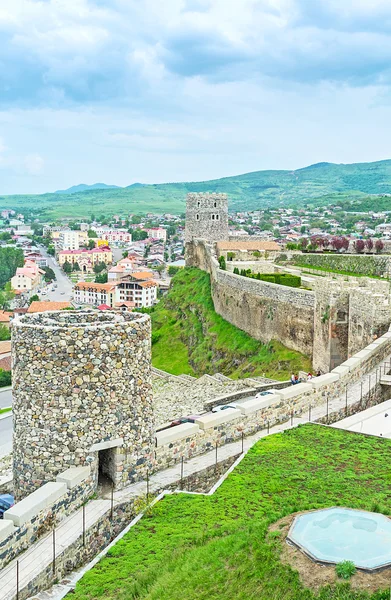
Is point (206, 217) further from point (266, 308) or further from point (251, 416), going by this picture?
→ point (251, 416)

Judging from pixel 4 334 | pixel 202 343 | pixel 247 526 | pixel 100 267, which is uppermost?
pixel 247 526

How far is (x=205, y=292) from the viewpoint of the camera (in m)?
47.6

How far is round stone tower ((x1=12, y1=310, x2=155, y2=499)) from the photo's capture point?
373 inches

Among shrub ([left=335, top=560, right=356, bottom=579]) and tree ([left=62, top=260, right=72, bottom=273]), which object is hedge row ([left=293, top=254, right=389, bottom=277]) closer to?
shrub ([left=335, top=560, right=356, bottom=579])

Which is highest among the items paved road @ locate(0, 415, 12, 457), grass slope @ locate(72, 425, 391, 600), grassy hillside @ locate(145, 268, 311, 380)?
grass slope @ locate(72, 425, 391, 600)

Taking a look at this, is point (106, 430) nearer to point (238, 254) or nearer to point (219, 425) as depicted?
point (219, 425)

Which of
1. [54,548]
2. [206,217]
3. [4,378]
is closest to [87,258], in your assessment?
[206,217]

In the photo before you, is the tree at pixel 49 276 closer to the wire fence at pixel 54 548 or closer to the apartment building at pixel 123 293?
the apartment building at pixel 123 293

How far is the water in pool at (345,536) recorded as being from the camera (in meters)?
6.61

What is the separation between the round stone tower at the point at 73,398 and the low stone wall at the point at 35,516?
44 cm

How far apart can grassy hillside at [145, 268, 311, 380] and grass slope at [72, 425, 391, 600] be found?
16110 millimetres

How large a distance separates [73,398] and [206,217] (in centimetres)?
5089

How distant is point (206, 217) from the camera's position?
2345 inches

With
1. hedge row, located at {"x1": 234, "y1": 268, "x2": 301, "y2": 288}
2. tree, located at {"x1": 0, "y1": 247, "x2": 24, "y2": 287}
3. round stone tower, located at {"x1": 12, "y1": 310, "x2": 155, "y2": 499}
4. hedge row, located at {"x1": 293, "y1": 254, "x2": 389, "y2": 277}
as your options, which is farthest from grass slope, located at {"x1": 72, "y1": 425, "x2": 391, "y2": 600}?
tree, located at {"x1": 0, "y1": 247, "x2": 24, "y2": 287}
